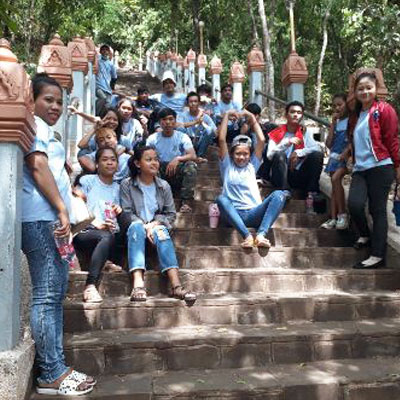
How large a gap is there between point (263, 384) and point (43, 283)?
1.51 m

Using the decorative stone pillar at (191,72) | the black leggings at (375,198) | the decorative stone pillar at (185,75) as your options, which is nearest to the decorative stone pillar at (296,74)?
the black leggings at (375,198)

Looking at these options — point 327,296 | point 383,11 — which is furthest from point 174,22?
point 327,296

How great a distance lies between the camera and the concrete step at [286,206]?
602cm

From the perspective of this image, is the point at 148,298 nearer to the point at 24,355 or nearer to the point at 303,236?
the point at 24,355

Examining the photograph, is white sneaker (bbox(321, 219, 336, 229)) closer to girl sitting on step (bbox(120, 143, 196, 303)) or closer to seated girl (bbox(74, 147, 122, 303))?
girl sitting on step (bbox(120, 143, 196, 303))

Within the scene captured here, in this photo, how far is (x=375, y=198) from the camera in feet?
16.0

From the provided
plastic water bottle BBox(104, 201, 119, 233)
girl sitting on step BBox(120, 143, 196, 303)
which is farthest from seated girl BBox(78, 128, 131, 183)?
plastic water bottle BBox(104, 201, 119, 233)

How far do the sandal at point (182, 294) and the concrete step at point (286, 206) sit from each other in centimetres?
187

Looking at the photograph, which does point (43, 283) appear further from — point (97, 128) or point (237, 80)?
point (237, 80)

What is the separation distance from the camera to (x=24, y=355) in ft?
10.2

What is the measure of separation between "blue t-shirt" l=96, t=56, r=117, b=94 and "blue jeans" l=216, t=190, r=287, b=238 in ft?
21.2

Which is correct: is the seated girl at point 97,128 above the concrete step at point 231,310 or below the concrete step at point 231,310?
above

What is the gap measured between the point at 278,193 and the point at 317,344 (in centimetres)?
162

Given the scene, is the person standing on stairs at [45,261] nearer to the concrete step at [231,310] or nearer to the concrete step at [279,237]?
the concrete step at [231,310]
